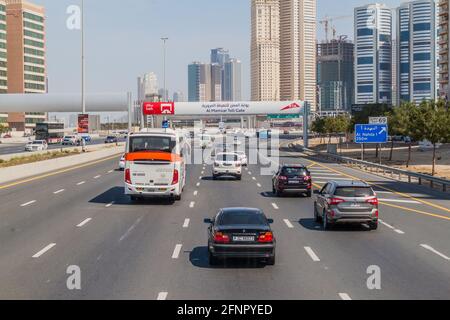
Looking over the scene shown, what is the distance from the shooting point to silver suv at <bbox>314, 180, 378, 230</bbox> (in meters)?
21.3

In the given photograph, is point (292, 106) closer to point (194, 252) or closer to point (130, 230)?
point (130, 230)

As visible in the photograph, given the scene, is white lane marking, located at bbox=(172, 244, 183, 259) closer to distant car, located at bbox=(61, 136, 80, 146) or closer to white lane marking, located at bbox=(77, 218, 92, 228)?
white lane marking, located at bbox=(77, 218, 92, 228)

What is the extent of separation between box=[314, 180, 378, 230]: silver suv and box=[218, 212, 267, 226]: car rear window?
587 cm

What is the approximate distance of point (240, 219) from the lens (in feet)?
52.3

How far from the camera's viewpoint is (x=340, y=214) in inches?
841

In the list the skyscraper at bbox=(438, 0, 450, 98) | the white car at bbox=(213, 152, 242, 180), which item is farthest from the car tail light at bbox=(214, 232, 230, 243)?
the skyscraper at bbox=(438, 0, 450, 98)

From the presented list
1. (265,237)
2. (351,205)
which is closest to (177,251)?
(265,237)

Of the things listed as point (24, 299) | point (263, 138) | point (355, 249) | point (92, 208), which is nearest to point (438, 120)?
point (92, 208)

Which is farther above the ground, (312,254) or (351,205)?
(351,205)

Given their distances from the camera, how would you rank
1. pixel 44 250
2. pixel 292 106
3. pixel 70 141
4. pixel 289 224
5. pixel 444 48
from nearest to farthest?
pixel 44 250, pixel 289 224, pixel 292 106, pixel 70 141, pixel 444 48

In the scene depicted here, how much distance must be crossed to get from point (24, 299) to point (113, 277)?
2.41 meters

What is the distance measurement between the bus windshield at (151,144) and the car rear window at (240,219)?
13750 millimetres

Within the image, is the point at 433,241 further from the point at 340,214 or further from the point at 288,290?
the point at 288,290

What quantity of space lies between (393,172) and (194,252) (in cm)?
3391
